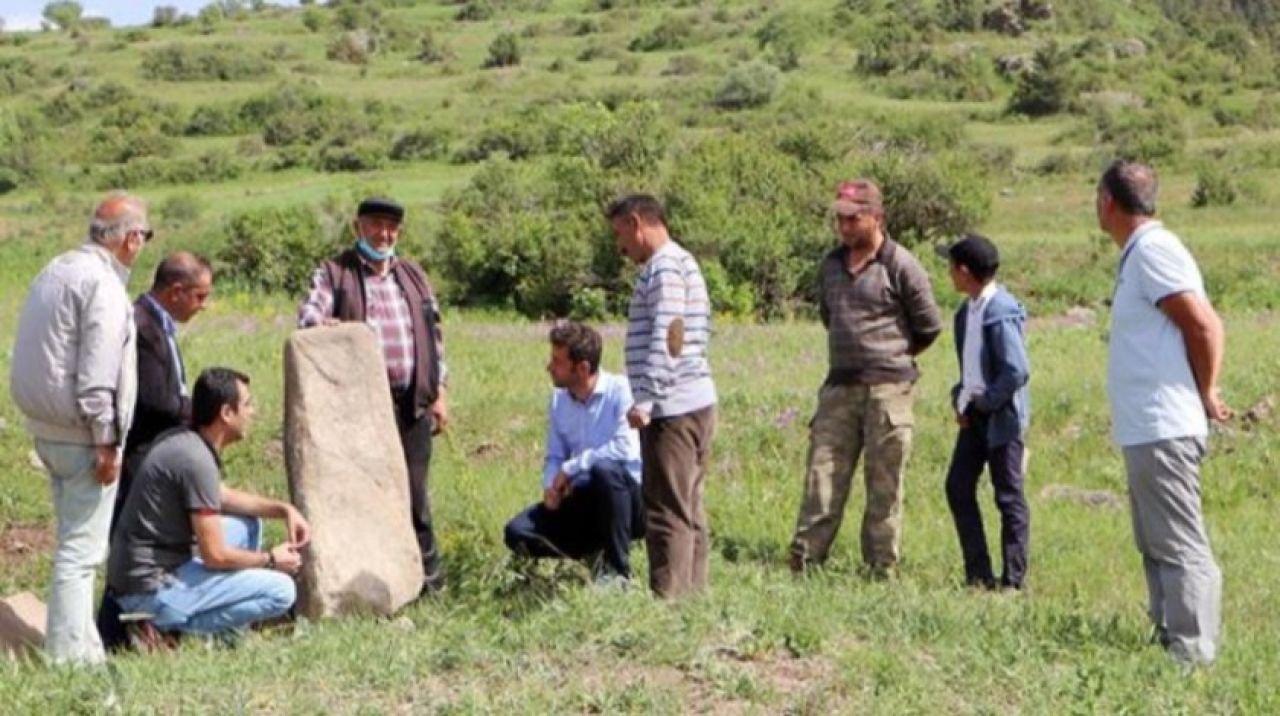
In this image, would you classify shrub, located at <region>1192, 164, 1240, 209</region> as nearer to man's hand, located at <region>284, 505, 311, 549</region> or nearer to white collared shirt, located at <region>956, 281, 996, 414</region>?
white collared shirt, located at <region>956, 281, 996, 414</region>

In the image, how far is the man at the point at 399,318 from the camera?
845cm

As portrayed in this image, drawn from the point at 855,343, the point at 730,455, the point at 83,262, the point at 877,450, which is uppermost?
the point at 83,262

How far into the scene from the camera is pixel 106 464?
22.6 ft

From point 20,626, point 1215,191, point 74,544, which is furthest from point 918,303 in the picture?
point 1215,191

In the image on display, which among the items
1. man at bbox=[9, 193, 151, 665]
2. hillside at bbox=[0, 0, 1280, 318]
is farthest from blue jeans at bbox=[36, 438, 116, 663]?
hillside at bbox=[0, 0, 1280, 318]

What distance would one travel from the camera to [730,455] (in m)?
12.8

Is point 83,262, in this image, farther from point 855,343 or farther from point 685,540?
point 855,343

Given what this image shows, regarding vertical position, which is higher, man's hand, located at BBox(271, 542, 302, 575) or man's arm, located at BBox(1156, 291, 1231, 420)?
man's arm, located at BBox(1156, 291, 1231, 420)

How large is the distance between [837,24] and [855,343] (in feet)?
247

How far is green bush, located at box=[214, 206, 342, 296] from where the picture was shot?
1320 inches

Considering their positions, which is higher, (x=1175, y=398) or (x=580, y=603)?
(x=1175, y=398)

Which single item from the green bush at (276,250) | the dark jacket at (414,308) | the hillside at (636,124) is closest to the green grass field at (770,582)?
the dark jacket at (414,308)

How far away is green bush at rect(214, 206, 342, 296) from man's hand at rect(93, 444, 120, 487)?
1051 inches

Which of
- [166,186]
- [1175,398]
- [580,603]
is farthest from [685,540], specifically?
[166,186]
